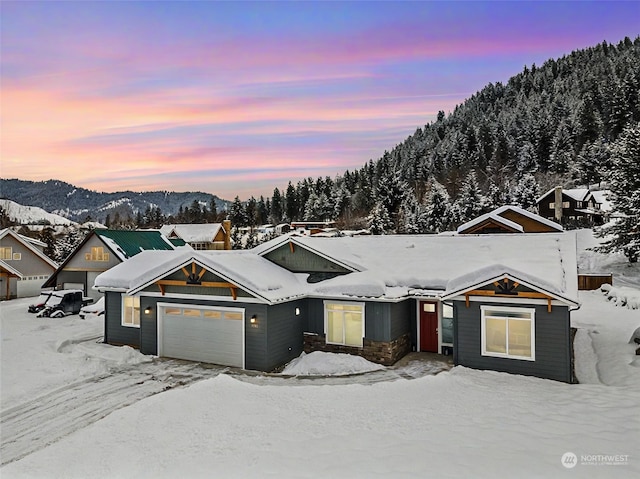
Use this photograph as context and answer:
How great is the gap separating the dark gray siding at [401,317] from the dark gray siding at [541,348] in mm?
2434

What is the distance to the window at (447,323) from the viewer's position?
1471 cm

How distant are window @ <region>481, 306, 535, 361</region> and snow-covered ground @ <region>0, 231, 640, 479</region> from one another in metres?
0.71

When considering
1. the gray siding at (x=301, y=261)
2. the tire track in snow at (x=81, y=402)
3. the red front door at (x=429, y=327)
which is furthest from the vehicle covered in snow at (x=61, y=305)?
the red front door at (x=429, y=327)

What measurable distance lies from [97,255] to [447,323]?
1024 inches

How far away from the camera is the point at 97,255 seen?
29969 millimetres

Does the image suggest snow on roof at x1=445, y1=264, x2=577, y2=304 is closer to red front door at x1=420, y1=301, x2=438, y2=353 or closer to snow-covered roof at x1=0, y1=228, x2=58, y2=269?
red front door at x1=420, y1=301, x2=438, y2=353

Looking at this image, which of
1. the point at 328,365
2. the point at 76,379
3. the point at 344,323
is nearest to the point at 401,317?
the point at 344,323

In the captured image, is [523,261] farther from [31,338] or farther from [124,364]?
[31,338]

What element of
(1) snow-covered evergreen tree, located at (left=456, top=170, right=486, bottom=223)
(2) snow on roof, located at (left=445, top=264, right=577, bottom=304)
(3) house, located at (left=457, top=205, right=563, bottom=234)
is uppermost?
(1) snow-covered evergreen tree, located at (left=456, top=170, right=486, bottom=223)

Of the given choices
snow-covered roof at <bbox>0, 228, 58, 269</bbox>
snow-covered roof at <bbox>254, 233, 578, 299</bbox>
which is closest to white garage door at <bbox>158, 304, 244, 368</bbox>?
snow-covered roof at <bbox>254, 233, 578, 299</bbox>

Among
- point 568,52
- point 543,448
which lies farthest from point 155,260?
point 568,52

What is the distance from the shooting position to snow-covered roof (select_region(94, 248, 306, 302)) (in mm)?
13758

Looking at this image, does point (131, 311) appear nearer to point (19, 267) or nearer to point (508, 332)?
point (508, 332)

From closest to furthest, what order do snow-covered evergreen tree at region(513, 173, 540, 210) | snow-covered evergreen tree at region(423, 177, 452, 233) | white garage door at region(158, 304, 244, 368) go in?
white garage door at region(158, 304, 244, 368) → snow-covered evergreen tree at region(423, 177, 452, 233) → snow-covered evergreen tree at region(513, 173, 540, 210)
